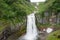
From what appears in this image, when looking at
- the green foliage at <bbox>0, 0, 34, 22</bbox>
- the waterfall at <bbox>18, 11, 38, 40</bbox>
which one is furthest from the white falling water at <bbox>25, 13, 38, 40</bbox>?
the green foliage at <bbox>0, 0, 34, 22</bbox>

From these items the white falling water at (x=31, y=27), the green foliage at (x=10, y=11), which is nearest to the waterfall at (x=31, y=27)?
the white falling water at (x=31, y=27)

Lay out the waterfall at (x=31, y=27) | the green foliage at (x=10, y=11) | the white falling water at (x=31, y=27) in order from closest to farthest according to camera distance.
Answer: the green foliage at (x=10, y=11), the waterfall at (x=31, y=27), the white falling water at (x=31, y=27)

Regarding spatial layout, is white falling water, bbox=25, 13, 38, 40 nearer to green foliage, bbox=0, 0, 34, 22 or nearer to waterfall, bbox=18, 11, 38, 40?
waterfall, bbox=18, 11, 38, 40

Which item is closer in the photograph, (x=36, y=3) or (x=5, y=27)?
(x=5, y=27)

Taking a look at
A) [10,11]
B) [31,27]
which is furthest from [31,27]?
[10,11]

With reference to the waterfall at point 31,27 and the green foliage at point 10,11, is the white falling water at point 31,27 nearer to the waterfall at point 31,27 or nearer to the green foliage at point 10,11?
the waterfall at point 31,27

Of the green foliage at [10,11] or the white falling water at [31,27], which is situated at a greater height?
the green foliage at [10,11]

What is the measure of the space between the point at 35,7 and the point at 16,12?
23010 mm

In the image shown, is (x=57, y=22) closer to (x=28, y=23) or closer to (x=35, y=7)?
(x=28, y=23)

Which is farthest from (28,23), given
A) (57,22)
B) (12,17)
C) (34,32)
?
(12,17)

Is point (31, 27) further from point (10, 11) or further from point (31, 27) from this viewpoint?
point (10, 11)

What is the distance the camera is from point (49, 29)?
40.7m

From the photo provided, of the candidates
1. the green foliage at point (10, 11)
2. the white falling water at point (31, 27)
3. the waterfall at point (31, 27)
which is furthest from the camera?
the white falling water at point (31, 27)

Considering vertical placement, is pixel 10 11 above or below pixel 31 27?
above
